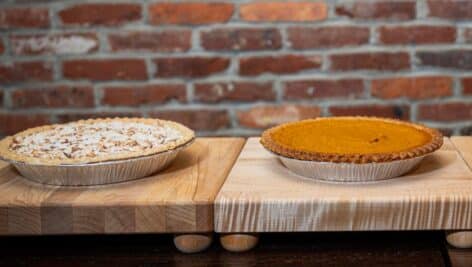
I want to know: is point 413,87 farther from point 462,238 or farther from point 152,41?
point 462,238

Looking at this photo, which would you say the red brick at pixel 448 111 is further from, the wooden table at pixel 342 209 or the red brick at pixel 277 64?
the wooden table at pixel 342 209

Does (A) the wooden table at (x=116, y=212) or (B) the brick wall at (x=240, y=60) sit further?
(B) the brick wall at (x=240, y=60)

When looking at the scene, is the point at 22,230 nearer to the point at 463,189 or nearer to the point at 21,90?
the point at 463,189

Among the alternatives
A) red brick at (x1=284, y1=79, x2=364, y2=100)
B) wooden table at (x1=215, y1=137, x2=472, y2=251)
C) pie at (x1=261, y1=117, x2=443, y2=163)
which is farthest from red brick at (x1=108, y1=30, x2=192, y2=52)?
wooden table at (x1=215, y1=137, x2=472, y2=251)

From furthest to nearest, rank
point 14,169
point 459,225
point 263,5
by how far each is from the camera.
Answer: point 263,5 → point 14,169 → point 459,225

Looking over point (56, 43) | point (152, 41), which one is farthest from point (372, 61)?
point (56, 43)

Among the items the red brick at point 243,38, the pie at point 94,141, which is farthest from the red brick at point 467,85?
the pie at point 94,141

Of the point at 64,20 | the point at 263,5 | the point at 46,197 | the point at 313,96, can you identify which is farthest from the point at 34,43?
the point at 46,197
